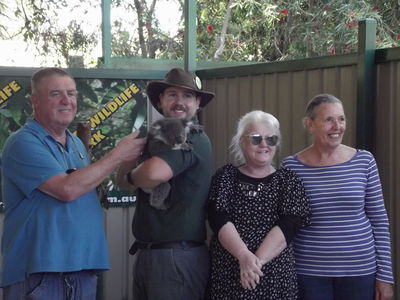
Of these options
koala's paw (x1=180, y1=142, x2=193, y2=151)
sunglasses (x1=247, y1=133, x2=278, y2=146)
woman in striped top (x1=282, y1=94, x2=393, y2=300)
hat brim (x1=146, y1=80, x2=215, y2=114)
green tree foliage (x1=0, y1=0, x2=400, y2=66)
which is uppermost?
green tree foliage (x1=0, y1=0, x2=400, y2=66)

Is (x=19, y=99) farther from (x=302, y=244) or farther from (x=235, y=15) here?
(x=235, y=15)

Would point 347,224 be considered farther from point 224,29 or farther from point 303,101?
point 224,29

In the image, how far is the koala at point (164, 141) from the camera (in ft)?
9.73

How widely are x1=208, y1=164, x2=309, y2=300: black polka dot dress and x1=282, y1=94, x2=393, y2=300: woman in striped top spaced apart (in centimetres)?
10

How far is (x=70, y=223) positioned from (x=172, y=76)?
0.91 meters

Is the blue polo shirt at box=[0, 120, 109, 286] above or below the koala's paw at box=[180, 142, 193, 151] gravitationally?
below

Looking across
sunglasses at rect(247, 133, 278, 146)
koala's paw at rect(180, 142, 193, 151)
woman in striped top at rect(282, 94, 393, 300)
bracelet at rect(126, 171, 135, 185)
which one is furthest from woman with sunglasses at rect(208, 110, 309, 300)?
bracelet at rect(126, 171, 135, 185)

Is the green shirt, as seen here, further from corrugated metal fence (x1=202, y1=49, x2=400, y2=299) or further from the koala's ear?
corrugated metal fence (x1=202, y1=49, x2=400, y2=299)

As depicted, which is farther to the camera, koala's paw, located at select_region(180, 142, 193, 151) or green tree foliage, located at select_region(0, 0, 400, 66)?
green tree foliage, located at select_region(0, 0, 400, 66)

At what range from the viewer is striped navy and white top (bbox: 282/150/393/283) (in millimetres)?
3098

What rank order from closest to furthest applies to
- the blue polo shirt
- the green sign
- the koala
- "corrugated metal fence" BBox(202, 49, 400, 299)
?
the blue polo shirt < the koala < "corrugated metal fence" BBox(202, 49, 400, 299) < the green sign

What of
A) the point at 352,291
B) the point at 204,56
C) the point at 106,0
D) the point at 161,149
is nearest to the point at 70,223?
the point at 161,149

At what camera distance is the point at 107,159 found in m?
2.87

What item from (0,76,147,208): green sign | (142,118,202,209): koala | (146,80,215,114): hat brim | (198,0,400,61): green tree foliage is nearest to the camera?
(142,118,202,209): koala
